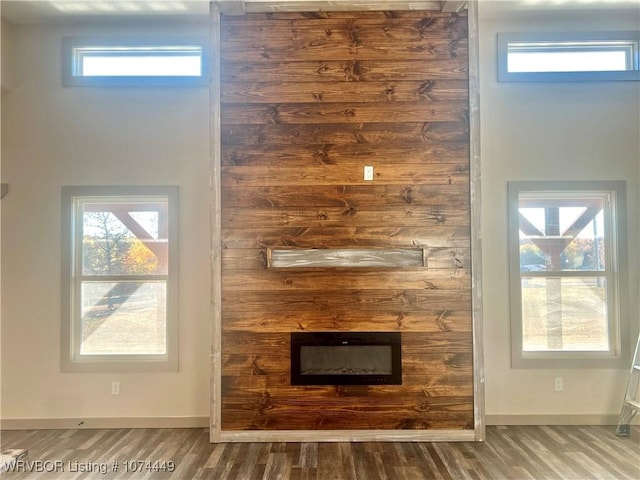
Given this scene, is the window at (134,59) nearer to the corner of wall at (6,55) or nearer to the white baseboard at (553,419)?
the corner of wall at (6,55)

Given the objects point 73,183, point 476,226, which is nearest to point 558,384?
point 476,226

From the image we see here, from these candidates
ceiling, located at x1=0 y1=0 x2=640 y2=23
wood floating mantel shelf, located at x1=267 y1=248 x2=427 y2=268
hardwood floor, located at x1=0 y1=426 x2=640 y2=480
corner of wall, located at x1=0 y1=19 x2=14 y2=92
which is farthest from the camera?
corner of wall, located at x1=0 y1=19 x2=14 y2=92

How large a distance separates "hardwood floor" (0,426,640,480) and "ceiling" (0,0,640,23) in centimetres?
361

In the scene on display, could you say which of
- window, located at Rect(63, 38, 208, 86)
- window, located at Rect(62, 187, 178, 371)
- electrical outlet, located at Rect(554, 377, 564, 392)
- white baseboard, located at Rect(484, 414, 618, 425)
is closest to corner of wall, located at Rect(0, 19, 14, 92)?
window, located at Rect(63, 38, 208, 86)

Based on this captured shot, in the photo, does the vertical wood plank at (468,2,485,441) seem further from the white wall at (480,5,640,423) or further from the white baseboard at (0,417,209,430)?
the white baseboard at (0,417,209,430)

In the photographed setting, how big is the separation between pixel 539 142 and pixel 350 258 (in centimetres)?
206

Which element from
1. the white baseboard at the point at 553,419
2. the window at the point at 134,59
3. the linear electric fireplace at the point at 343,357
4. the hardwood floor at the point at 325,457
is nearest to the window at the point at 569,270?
the white baseboard at the point at 553,419

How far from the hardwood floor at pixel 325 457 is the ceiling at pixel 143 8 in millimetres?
3606

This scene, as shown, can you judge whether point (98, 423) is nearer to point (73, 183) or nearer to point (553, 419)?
point (73, 183)

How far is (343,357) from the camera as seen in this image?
3.05 meters

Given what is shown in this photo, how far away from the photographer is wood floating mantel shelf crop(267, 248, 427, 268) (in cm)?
298

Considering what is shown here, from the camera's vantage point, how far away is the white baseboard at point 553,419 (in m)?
3.31

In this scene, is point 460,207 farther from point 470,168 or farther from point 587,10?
point 587,10

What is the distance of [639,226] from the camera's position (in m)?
3.41
